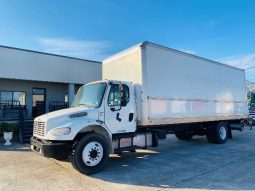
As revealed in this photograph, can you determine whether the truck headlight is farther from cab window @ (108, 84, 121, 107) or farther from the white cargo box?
the white cargo box

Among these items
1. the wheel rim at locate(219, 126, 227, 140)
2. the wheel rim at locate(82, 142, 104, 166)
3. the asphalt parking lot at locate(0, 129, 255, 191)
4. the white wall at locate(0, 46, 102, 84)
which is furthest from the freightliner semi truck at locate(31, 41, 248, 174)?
the white wall at locate(0, 46, 102, 84)

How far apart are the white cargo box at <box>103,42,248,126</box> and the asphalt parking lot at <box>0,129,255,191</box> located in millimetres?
1423

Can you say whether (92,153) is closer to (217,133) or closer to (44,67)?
(217,133)

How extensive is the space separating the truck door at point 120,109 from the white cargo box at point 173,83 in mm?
309

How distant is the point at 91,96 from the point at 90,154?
69.4 inches

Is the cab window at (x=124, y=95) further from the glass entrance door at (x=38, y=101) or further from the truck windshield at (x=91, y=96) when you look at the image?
the glass entrance door at (x=38, y=101)

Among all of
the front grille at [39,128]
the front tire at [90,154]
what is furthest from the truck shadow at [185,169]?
the front grille at [39,128]

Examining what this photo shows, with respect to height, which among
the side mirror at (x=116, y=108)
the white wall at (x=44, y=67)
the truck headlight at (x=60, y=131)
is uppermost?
the white wall at (x=44, y=67)

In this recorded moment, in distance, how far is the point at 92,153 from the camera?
6629 millimetres

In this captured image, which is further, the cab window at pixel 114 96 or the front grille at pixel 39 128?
the cab window at pixel 114 96

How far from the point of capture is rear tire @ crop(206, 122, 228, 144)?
11.4m

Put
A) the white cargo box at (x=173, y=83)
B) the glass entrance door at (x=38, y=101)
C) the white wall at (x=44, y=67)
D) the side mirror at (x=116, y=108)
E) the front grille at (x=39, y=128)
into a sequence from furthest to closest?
the glass entrance door at (x=38, y=101)
the white wall at (x=44, y=67)
the white cargo box at (x=173, y=83)
the side mirror at (x=116, y=108)
the front grille at (x=39, y=128)

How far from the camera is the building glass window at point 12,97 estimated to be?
17609mm

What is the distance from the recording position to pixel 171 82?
29.0 ft
